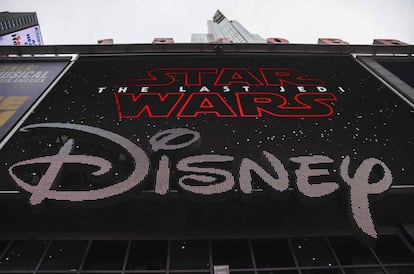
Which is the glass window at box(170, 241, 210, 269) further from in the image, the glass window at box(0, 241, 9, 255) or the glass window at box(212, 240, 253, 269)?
the glass window at box(0, 241, 9, 255)

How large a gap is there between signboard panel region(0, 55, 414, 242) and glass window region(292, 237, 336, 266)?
38 centimetres

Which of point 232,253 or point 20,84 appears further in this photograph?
point 20,84

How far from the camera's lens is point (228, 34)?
5295 inches

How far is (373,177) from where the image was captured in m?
10.4

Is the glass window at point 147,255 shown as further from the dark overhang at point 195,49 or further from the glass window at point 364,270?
the dark overhang at point 195,49

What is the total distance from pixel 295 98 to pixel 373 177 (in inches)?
231

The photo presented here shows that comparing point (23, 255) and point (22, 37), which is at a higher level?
point (23, 255)

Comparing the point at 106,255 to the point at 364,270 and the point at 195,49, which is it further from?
the point at 195,49

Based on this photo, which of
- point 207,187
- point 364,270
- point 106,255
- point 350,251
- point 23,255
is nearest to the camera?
point 207,187

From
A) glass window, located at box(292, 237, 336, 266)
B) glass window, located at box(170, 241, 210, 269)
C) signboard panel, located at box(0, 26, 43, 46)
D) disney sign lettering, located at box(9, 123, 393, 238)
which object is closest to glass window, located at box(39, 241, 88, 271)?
disney sign lettering, located at box(9, 123, 393, 238)

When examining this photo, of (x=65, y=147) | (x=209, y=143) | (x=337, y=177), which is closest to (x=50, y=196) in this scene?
(x=65, y=147)

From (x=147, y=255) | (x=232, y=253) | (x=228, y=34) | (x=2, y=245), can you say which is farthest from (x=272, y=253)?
(x=228, y=34)

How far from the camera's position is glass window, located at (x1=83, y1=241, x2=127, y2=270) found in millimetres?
9023

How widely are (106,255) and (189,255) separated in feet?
7.44
